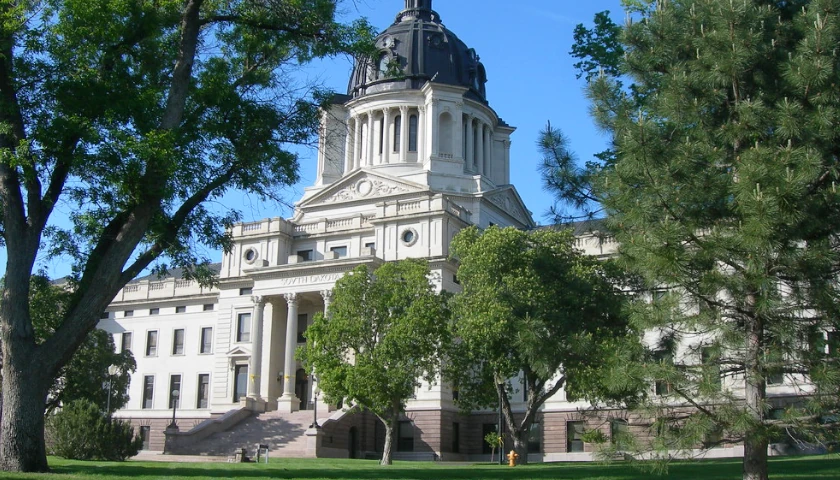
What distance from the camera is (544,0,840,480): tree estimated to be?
46.8 feet

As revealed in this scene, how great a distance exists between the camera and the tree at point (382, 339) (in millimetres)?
38188

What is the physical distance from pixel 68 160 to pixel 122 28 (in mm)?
3097

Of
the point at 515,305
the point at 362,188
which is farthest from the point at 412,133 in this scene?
the point at 515,305

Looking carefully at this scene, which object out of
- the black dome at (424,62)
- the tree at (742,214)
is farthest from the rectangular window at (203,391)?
the tree at (742,214)

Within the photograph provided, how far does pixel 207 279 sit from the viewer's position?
24.2 meters

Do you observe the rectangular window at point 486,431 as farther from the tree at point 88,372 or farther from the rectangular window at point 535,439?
the tree at point 88,372

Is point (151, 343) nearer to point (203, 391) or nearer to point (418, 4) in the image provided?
point (203, 391)

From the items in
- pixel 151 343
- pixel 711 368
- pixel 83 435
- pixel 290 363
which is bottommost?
pixel 83 435

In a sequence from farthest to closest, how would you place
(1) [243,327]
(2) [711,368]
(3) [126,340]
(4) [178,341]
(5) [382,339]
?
(3) [126,340] < (4) [178,341] < (1) [243,327] < (5) [382,339] < (2) [711,368]

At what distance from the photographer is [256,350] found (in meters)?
55.1

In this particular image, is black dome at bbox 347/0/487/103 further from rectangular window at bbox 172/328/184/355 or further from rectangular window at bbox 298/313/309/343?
rectangular window at bbox 172/328/184/355

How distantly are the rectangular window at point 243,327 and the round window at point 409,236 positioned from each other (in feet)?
39.1

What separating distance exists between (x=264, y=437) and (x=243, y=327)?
480 inches

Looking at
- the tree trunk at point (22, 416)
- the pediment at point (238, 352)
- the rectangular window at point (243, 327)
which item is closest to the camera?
the tree trunk at point (22, 416)
